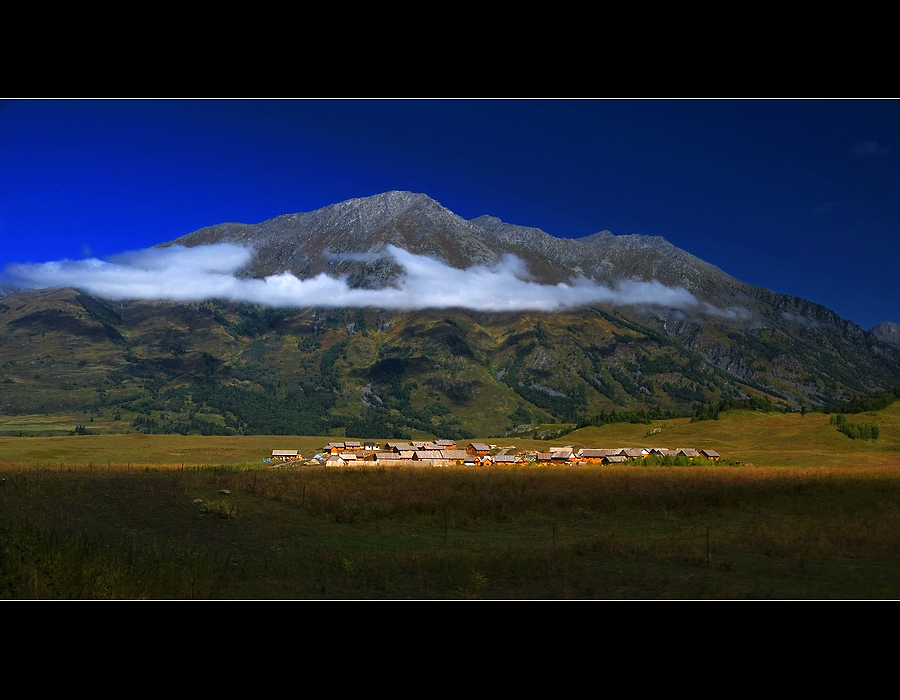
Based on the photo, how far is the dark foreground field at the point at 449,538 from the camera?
15.1 m

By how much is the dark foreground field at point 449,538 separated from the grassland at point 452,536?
8cm

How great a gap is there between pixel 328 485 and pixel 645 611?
3473cm

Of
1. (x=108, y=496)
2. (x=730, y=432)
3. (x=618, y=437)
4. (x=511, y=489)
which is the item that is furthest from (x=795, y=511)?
(x=618, y=437)

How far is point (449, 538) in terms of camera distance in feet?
83.6

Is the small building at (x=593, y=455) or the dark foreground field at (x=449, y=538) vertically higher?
the dark foreground field at (x=449, y=538)

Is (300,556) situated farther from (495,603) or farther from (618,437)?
(618,437)

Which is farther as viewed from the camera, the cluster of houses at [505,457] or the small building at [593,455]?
the small building at [593,455]

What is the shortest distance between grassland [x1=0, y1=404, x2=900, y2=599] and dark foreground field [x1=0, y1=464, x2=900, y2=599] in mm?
84

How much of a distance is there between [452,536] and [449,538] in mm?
519

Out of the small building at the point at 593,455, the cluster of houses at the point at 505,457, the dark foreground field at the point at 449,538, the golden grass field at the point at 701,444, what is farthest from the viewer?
the small building at the point at 593,455

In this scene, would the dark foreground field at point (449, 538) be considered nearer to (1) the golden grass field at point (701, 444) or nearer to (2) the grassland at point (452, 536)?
(2) the grassland at point (452, 536)

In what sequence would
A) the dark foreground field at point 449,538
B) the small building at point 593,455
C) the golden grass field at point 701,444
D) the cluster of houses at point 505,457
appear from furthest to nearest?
1. the small building at point 593,455
2. the cluster of houses at point 505,457
3. the golden grass field at point 701,444
4. the dark foreground field at point 449,538

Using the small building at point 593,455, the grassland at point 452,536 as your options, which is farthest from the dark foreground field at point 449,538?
the small building at point 593,455

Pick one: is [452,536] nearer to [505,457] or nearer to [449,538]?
[449,538]
